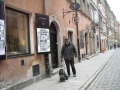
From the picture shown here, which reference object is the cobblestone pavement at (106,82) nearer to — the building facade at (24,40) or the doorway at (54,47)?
the building facade at (24,40)

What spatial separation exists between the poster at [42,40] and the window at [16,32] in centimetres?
56

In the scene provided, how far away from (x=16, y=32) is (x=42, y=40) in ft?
4.98

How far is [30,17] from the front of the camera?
8.09 metres

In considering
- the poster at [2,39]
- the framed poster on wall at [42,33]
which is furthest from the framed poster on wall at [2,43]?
the framed poster on wall at [42,33]

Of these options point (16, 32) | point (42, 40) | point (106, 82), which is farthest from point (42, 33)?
point (106, 82)

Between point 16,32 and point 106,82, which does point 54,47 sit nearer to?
point 106,82

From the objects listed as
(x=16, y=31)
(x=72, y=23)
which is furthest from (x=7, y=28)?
(x=72, y=23)

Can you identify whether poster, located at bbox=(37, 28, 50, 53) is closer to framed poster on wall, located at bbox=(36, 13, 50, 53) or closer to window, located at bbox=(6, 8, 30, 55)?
framed poster on wall, located at bbox=(36, 13, 50, 53)

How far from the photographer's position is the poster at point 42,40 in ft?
27.6

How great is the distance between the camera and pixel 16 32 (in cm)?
739

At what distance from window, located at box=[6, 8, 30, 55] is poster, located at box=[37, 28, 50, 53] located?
0.56 metres

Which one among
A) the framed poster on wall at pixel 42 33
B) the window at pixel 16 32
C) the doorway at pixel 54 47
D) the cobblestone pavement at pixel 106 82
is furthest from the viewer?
the doorway at pixel 54 47

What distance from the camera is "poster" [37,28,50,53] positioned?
840cm

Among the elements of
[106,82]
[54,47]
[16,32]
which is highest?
[16,32]
